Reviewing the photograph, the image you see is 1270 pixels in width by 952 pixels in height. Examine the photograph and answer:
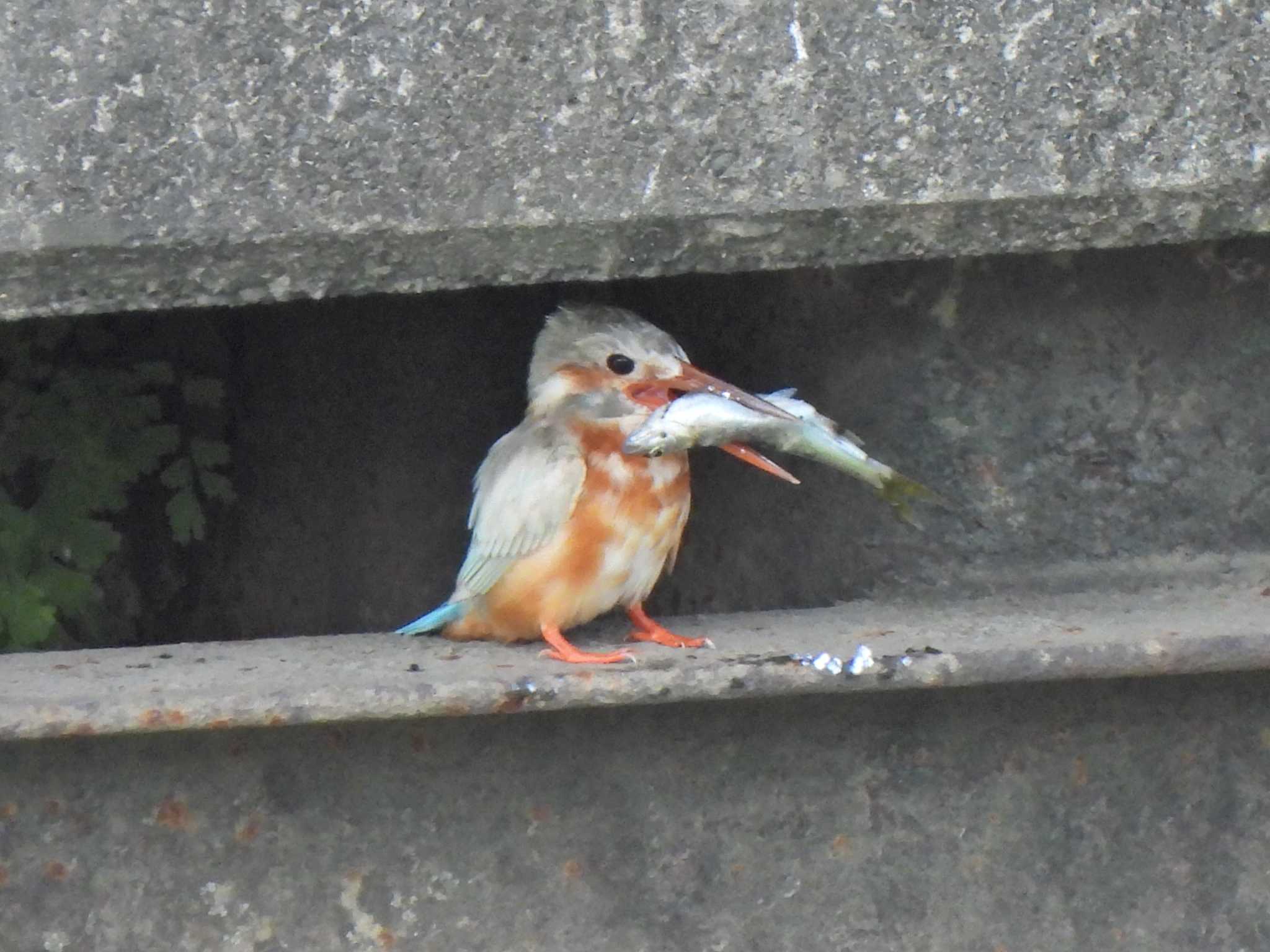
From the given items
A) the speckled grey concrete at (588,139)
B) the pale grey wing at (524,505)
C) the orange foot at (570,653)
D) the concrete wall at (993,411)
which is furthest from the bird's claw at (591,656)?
the speckled grey concrete at (588,139)

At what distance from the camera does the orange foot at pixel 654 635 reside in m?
2.15

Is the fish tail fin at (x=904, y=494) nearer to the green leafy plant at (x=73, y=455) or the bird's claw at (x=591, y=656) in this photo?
the bird's claw at (x=591, y=656)

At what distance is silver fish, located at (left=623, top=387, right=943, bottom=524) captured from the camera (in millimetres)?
2123

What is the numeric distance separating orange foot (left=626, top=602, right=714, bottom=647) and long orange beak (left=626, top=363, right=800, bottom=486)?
255 mm

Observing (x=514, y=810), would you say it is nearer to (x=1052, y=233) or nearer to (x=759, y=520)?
(x=759, y=520)

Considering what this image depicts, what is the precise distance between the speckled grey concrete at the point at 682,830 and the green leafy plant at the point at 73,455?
2.45 feet

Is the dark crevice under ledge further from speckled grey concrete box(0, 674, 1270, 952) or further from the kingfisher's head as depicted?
the kingfisher's head

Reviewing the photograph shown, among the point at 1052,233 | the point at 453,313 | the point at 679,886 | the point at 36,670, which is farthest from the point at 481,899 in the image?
the point at 453,313

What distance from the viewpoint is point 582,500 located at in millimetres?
2236

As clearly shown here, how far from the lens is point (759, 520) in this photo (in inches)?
98.1

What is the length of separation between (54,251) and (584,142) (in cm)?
55

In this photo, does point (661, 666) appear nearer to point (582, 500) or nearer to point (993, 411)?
point (582, 500)

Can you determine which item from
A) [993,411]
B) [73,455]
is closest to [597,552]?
[993,411]

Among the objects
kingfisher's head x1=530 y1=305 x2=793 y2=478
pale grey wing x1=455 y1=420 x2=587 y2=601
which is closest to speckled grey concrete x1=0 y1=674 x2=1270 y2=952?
pale grey wing x1=455 y1=420 x2=587 y2=601
